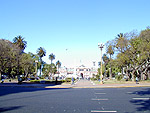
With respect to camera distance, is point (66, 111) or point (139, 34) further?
point (139, 34)

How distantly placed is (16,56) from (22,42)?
648 inches

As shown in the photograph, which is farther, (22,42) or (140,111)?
(22,42)

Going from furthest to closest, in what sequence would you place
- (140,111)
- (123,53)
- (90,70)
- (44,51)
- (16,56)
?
(90,70)
(44,51)
(16,56)
(123,53)
(140,111)

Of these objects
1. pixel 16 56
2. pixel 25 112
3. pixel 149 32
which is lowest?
pixel 25 112

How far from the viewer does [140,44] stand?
3694 cm

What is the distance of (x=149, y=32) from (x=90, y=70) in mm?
101269

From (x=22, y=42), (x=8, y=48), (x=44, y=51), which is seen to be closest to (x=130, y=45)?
(x=8, y=48)

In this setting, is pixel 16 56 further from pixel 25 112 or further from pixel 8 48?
pixel 25 112

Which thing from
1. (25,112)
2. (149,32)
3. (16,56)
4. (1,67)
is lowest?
(25,112)

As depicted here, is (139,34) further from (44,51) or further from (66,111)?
(44,51)

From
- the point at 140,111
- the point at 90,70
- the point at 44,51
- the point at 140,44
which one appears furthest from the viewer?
the point at 90,70

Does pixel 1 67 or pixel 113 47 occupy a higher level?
pixel 113 47

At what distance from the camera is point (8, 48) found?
4366 cm

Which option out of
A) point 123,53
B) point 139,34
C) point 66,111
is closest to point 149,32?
point 139,34
